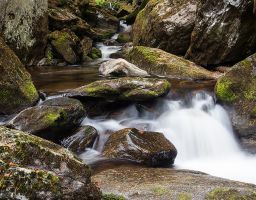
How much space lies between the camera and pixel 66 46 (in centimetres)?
1611

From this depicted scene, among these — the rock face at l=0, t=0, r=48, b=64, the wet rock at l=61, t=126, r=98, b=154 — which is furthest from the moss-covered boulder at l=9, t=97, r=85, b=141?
the rock face at l=0, t=0, r=48, b=64

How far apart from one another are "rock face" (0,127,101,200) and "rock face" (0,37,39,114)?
14.1 feet

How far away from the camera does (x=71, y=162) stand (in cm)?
436

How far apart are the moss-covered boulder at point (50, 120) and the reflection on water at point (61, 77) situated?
2175 millimetres

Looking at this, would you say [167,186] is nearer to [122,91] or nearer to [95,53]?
[122,91]

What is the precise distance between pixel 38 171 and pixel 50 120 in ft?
11.6

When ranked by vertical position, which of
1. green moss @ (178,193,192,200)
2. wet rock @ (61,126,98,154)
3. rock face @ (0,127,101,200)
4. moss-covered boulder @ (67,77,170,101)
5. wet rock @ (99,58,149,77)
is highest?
A: rock face @ (0,127,101,200)

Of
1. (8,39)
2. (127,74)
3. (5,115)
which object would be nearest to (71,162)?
(5,115)

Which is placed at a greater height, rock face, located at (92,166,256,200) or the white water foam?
rock face, located at (92,166,256,200)

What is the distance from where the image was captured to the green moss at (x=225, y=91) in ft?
31.1

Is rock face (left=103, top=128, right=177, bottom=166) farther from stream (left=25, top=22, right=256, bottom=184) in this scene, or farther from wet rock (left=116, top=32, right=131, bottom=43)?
wet rock (left=116, top=32, right=131, bottom=43)

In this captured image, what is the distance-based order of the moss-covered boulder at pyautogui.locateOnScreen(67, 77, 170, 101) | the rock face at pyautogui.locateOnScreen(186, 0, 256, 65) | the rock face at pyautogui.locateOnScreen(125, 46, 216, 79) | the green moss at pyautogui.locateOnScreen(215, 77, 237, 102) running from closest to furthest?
the moss-covered boulder at pyautogui.locateOnScreen(67, 77, 170, 101)
the green moss at pyautogui.locateOnScreen(215, 77, 237, 102)
the rock face at pyautogui.locateOnScreen(125, 46, 216, 79)
the rock face at pyautogui.locateOnScreen(186, 0, 256, 65)

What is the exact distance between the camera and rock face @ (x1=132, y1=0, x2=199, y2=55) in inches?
575

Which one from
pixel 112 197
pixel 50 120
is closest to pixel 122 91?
pixel 50 120
